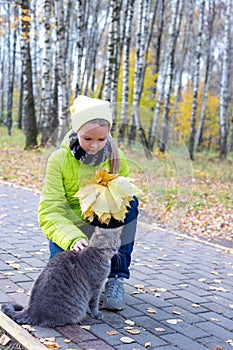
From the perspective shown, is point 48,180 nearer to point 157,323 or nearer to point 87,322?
point 87,322

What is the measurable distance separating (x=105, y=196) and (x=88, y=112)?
2.11ft

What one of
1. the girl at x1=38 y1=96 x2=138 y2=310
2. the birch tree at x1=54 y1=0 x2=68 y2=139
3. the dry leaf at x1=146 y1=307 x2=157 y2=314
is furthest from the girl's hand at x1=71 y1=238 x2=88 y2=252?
the birch tree at x1=54 y1=0 x2=68 y2=139

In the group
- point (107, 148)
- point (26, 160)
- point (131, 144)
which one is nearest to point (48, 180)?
point (107, 148)

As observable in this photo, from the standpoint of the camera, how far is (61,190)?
432 cm

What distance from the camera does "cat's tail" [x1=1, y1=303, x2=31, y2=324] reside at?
154 inches

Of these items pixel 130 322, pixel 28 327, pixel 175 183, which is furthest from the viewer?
pixel 175 183

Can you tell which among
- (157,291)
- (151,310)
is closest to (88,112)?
(151,310)

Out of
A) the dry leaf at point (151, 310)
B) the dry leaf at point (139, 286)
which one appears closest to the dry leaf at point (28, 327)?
the dry leaf at point (151, 310)

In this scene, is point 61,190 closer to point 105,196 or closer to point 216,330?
point 105,196

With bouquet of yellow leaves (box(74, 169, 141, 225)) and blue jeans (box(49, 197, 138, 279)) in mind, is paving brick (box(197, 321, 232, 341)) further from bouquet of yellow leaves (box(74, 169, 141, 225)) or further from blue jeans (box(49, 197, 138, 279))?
bouquet of yellow leaves (box(74, 169, 141, 225))

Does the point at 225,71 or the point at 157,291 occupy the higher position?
the point at 225,71

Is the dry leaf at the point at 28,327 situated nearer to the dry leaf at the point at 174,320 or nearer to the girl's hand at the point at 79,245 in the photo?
the girl's hand at the point at 79,245

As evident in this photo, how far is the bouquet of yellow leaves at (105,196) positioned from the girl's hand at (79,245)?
0.18 m

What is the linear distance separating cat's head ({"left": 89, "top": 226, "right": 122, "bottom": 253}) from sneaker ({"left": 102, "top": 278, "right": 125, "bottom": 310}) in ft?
1.77
